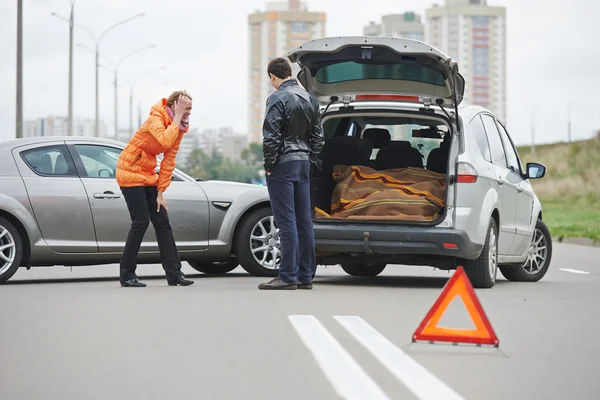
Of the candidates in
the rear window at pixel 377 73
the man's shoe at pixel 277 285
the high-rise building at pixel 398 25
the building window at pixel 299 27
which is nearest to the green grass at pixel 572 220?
the rear window at pixel 377 73

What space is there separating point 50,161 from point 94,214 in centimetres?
68

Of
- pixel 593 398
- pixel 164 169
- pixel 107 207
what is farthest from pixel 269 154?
pixel 593 398

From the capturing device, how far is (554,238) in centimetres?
2497

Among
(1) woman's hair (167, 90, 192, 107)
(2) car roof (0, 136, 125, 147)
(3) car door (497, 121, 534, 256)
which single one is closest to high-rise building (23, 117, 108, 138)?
(2) car roof (0, 136, 125, 147)

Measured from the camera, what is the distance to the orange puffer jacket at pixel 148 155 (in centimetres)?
1088

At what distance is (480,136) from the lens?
37.2 feet

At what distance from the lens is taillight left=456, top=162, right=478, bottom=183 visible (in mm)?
10656

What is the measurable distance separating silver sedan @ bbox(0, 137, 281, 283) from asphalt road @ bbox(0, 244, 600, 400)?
0.59 meters

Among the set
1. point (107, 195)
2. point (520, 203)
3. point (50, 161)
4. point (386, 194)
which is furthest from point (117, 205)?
point (520, 203)

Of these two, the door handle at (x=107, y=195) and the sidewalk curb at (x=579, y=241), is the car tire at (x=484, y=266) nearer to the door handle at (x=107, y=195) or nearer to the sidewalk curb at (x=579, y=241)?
the door handle at (x=107, y=195)

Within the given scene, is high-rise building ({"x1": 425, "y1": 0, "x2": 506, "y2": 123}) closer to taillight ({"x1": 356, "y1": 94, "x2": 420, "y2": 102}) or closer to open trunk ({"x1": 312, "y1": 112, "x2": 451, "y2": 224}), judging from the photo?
open trunk ({"x1": 312, "y1": 112, "x2": 451, "y2": 224})

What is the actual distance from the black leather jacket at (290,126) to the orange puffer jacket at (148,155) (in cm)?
94

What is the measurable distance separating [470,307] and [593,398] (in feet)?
4.92

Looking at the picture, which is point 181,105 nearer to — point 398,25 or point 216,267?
point 216,267
